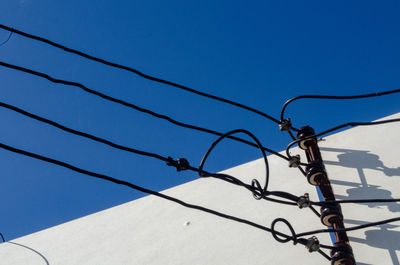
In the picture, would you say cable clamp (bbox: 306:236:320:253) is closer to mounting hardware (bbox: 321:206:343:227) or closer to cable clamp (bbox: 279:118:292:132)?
mounting hardware (bbox: 321:206:343:227)

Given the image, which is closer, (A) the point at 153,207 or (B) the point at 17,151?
(B) the point at 17,151

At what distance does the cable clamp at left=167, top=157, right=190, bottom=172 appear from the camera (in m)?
1.66

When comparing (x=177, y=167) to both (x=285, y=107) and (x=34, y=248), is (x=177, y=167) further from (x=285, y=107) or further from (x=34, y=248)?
(x=34, y=248)

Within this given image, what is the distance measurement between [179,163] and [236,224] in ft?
3.76

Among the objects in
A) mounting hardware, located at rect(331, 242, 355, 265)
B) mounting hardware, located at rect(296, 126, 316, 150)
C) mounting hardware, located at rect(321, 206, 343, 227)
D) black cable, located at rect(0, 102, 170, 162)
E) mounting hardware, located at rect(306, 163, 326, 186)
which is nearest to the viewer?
black cable, located at rect(0, 102, 170, 162)

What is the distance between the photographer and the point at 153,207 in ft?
10.2

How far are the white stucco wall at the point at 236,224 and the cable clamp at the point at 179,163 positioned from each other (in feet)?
3.17

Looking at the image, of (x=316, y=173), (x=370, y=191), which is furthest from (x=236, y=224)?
(x=370, y=191)

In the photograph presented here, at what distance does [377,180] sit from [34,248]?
2578mm

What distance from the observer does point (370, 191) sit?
7.67 ft

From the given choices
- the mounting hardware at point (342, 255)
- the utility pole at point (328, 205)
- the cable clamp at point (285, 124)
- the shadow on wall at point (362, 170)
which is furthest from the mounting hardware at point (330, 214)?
the cable clamp at point (285, 124)

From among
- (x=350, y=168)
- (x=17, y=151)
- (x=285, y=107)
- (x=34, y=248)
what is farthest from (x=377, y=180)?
(x=34, y=248)

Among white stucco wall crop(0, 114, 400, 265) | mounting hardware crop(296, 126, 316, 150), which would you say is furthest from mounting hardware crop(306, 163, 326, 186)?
white stucco wall crop(0, 114, 400, 265)

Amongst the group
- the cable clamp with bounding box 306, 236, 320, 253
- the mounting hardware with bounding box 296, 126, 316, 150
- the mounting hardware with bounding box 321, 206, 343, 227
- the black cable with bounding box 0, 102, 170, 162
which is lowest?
the cable clamp with bounding box 306, 236, 320, 253
